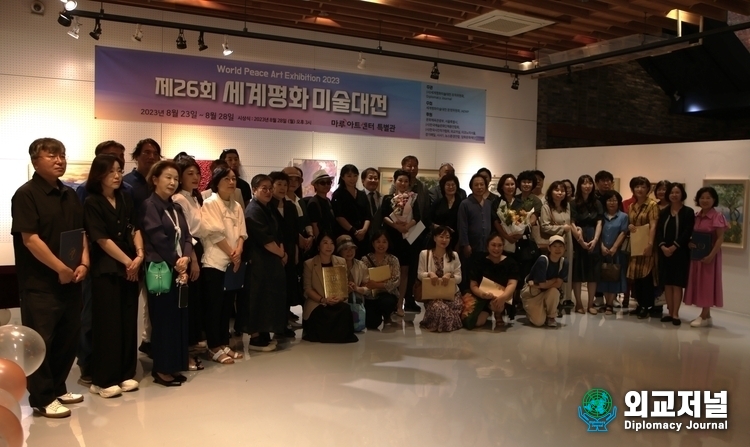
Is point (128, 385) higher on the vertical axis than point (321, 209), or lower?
lower

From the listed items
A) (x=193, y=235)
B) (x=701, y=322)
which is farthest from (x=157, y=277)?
(x=701, y=322)

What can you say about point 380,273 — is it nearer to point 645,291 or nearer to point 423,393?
point 423,393

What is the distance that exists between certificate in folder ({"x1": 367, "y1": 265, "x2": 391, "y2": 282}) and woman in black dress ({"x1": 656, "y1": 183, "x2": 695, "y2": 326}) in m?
3.14

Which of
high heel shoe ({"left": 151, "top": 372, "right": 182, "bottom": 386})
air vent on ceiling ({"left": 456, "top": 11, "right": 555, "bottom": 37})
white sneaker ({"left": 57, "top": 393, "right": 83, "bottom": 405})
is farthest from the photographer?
air vent on ceiling ({"left": 456, "top": 11, "right": 555, "bottom": 37})

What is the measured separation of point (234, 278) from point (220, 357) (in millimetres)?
645

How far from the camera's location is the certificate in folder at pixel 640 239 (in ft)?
23.3

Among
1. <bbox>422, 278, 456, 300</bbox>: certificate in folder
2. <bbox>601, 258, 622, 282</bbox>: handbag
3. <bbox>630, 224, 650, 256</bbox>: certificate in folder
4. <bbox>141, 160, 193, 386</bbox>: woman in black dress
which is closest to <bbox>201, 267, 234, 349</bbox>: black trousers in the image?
<bbox>141, 160, 193, 386</bbox>: woman in black dress

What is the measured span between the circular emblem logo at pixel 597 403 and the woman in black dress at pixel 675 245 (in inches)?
113

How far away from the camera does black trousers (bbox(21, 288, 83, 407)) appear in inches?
144

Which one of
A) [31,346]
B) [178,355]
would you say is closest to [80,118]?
[178,355]

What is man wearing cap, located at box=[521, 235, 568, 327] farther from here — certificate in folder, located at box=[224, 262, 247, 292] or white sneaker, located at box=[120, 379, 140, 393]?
white sneaker, located at box=[120, 379, 140, 393]

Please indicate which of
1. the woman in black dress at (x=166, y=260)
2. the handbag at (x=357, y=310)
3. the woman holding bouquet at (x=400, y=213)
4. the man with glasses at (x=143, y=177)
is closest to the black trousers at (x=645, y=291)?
the woman holding bouquet at (x=400, y=213)

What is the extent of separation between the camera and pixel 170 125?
7676 millimetres

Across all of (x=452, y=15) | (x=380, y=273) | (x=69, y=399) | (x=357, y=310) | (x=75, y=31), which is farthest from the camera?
(x=452, y=15)
